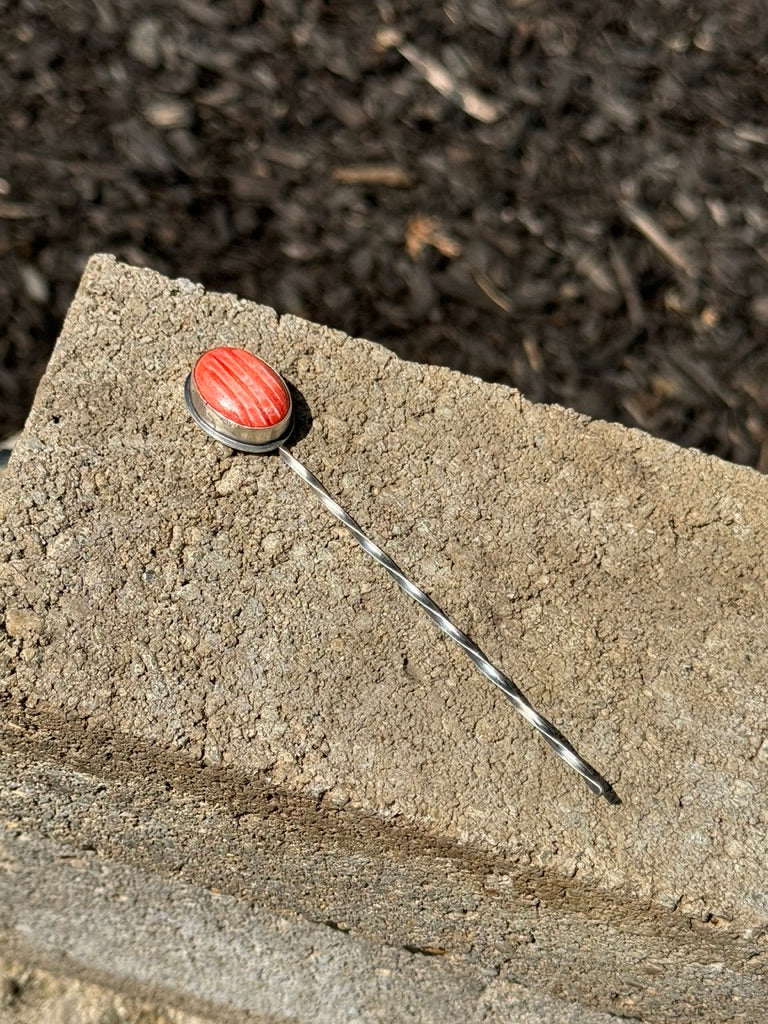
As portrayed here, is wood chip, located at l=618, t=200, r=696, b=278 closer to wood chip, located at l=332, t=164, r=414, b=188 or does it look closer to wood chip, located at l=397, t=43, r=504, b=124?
wood chip, located at l=397, t=43, r=504, b=124

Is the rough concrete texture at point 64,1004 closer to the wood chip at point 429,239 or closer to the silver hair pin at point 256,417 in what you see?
the silver hair pin at point 256,417

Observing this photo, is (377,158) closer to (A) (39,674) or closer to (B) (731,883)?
(A) (39,674)

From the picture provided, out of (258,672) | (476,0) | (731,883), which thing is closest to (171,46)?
(476,0)

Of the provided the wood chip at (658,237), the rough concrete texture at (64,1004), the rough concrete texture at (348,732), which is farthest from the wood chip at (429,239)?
the rough concrete texture at (64,1004)

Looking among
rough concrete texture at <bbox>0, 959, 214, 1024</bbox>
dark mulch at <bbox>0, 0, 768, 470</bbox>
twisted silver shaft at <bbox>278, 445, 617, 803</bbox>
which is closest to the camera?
rough concrete texture at <bbox>0, 959, 214, 1024</bbox>

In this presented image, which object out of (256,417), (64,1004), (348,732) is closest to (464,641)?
(348,732)

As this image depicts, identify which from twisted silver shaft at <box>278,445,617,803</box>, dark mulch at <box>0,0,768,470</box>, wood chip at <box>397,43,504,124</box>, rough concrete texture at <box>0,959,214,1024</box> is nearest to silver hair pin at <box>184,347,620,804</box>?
twisted silver shaft at <box>278,445,617,803</box>

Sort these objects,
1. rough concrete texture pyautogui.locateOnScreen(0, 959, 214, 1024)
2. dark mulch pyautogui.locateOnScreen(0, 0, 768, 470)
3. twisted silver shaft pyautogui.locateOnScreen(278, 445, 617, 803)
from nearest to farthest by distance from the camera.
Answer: rough concrete texture pyautogui.locateOnScreen(0, 959, 214, 1024)
twisted silver shaft pyautogui.locateOnScreen(278, 445, 617, 803)
dark mulch pyautogui.locateOnScreen(0, 0, 768, 470)
